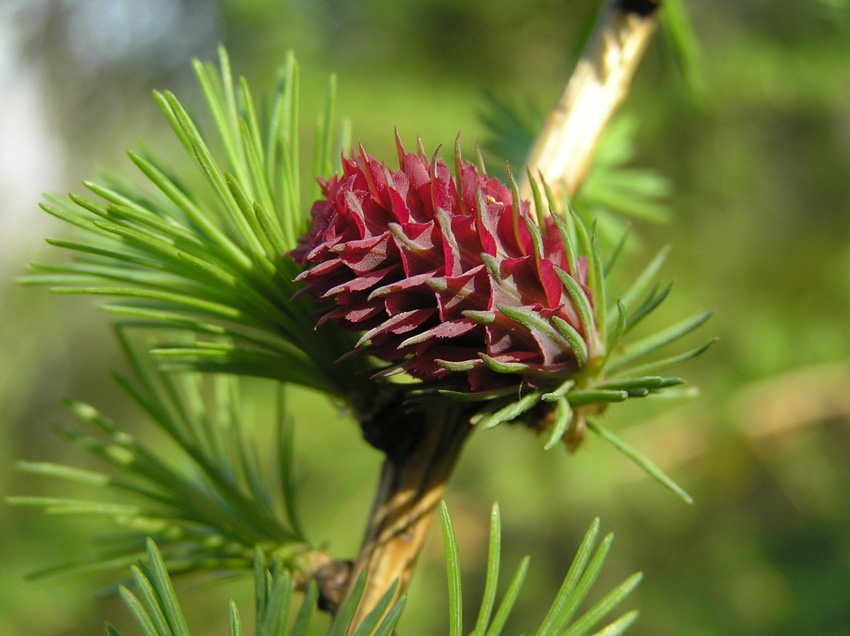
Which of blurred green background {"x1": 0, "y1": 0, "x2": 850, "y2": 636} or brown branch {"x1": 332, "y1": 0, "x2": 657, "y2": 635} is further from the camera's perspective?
blurred green background {"x1": 0, "y1": 0, "x2": 850, "y2": 636}

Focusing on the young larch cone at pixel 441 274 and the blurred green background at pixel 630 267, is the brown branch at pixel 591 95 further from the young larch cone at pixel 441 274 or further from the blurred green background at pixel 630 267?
the blurred green background at pixel 630 267

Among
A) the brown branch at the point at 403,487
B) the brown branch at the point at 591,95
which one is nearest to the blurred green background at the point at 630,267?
the brown branch at the point at 591,95

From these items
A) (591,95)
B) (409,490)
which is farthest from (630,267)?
(409,490)

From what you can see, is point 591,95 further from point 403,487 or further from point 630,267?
point 630,267

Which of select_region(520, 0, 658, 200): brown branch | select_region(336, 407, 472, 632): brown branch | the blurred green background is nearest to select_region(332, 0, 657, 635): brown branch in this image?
select_region(336, 407, 472, 632): brown branch

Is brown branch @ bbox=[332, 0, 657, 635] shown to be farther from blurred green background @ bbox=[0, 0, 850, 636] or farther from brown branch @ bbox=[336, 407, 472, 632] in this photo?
blurred green background @ bbox=[0, 0, 850, 636]

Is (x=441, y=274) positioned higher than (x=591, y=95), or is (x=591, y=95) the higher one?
(x=591, y=95)
